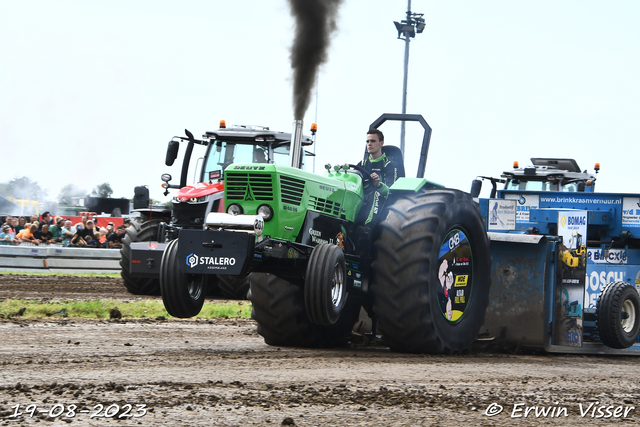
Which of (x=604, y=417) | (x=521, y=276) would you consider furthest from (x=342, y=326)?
(x=604, y=417)

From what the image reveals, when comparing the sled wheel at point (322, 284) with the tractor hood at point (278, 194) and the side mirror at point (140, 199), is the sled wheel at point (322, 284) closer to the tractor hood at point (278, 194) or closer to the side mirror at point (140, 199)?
the tractor hood at point (278, 194)

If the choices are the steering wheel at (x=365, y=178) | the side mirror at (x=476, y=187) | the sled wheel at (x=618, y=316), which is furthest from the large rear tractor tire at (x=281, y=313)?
the side mirror at (x=476, y=187)

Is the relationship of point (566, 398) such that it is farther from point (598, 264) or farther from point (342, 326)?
point (598, 264)

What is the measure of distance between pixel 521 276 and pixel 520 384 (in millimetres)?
2643

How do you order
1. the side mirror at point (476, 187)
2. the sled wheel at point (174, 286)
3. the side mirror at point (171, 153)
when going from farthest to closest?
the side mirror at point (476, 187)
the side mirror at point (171, 153)
the sled wheel at point (174, 286)

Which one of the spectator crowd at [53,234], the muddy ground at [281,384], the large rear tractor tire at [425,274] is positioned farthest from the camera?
the spectator crowd at [53,234]

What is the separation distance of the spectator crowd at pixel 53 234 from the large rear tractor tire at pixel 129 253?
5.22m

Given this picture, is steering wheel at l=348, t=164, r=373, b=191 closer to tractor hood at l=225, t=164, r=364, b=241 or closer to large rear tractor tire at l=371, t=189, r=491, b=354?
large rear tractor tire at l=371, t=189, r=491, b=354

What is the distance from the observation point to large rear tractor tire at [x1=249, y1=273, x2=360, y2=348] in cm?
740

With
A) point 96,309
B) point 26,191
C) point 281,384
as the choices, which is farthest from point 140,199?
point 26,191

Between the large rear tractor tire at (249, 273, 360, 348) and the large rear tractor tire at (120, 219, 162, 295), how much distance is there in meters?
6.85

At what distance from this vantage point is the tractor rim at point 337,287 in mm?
6461

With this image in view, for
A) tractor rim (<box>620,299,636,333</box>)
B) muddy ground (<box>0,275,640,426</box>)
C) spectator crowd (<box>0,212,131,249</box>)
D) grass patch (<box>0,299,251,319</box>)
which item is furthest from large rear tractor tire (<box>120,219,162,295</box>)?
tractor rim (<box>620,299,636,333</box>)

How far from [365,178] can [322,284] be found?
1736mm
